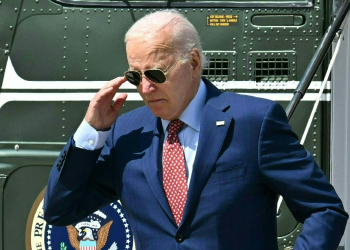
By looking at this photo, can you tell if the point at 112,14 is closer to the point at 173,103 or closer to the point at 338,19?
the point at 338,19

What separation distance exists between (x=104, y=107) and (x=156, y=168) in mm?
295

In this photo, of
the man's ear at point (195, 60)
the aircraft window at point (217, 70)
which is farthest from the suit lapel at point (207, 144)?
the aircraft window at point (217, 70)

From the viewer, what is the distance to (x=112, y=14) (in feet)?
13.3

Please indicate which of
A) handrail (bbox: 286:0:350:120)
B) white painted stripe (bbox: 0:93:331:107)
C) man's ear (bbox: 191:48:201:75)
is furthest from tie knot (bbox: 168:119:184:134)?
white painted stripe (bbox: 0:93:331:107)

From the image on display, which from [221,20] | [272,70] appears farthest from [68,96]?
[272,70]

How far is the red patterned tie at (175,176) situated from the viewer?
7.17ft

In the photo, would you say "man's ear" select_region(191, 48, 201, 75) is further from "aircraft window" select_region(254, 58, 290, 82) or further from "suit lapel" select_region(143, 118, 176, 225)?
"aircraft window" select_region(254, 58, 290, 82)

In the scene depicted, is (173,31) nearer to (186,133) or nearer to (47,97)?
(186,133)

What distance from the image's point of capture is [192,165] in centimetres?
221

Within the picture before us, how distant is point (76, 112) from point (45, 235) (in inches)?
30.1

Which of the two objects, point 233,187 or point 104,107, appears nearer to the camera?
point 233,187

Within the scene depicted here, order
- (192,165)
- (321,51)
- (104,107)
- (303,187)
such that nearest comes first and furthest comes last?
1. (303,187)
2. (192,165)
3. (104,107)
4. (321,51)

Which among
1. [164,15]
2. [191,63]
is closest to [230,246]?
[191,63]

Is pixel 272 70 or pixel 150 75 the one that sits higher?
pixel 150 75
